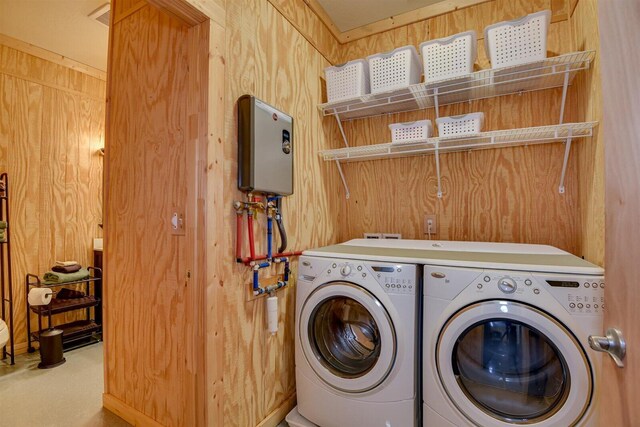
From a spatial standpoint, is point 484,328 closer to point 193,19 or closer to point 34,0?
point 193,19

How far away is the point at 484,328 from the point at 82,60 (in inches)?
160

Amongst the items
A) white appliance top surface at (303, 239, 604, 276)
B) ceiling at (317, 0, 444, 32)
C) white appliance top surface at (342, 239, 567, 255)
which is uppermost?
ceiling at (317, 0, 444, 32)

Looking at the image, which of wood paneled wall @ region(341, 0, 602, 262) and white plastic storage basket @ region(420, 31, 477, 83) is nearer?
white plastic storage basket @ region(420, 31, 477, 83)

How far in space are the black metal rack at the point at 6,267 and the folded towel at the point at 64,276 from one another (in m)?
0.24

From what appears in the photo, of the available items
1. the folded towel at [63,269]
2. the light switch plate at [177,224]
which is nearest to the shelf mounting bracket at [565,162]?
the light switch plate at [177,224]

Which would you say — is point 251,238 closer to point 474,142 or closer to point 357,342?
point 357,342

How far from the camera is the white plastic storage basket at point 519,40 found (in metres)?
1.58

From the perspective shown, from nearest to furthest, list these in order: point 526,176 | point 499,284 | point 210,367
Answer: point 499,284
point 210,367
point 526,176

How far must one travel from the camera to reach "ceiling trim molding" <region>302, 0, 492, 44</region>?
2195mm

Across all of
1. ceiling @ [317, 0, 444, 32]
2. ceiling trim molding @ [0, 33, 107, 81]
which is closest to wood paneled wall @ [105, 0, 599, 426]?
ceiling @ [317, 0, 444, 32]

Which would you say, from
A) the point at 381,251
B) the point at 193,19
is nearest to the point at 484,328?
the point at 381,251

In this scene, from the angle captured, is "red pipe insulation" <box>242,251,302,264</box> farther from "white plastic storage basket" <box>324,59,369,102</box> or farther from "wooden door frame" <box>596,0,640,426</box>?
"wooden door frame" <box>596,0,640,426</box>

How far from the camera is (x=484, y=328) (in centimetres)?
127

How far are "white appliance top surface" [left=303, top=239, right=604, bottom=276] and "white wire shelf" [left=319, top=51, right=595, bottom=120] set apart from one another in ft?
3.16
